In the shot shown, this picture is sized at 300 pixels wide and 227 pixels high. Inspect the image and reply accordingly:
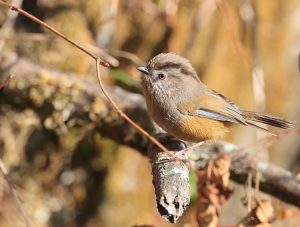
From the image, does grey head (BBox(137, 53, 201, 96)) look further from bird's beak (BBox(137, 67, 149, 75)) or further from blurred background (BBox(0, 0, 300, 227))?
blurred background (BBox(0, 0, 300, 227))

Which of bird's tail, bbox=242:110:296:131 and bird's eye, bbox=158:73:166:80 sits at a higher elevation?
bird's eye, bbox=158:73:166:80

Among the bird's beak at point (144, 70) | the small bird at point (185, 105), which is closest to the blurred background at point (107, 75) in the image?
the small bird at point (185, 105)

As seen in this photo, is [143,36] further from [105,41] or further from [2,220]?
[2,220]

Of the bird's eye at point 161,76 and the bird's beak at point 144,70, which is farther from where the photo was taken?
the bird's eye at point 161,76

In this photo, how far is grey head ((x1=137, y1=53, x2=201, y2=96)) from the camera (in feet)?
12.6

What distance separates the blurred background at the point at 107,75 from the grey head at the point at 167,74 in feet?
2.10

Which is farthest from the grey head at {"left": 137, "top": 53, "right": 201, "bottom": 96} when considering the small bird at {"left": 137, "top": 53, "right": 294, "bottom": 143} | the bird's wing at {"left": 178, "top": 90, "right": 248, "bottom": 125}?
the bird's wing at {"left": 178, "top": 90, "right": 248, "bottom": 125}

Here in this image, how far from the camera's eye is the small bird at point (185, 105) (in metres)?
3.83

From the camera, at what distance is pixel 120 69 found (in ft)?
15.9

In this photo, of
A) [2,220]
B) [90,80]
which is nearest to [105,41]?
[90,80]

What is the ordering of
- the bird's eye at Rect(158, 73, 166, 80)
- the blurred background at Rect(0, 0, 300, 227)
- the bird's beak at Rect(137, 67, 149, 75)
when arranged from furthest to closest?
the blurred background at Rect(0, 0, 300, 227) → the bird's eye at Rect(158, 73, 166, 80) → the bird's beak at Rect(137, 67, 149, 75)

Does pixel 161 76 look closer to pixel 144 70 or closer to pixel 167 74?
pixel 167 74

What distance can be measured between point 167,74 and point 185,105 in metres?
0.26

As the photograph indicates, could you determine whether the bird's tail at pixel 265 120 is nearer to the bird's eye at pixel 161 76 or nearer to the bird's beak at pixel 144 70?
the bird's eye at pixel 161 76
